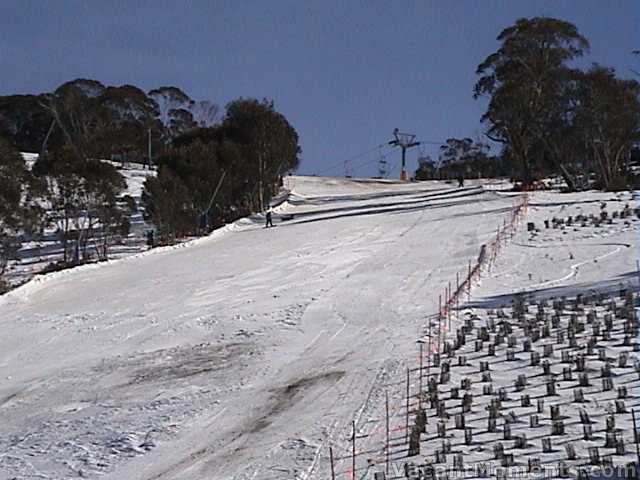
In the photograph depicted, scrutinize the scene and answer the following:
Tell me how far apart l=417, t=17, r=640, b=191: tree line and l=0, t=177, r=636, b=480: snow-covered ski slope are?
14643mm

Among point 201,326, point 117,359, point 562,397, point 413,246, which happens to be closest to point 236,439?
point 562,397

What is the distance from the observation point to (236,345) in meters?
17.6

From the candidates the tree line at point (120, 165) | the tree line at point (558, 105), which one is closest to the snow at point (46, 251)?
the tree line at point (120, 165)

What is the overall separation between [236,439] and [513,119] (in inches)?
1670

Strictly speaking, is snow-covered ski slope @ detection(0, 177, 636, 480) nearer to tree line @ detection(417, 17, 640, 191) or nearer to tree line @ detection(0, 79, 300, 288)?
tree line @ detection(0, 79, 300, 288)

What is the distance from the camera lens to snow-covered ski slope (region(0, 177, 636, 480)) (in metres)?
11.8

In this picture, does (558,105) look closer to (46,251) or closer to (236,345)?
(46,251)

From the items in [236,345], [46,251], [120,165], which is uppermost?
[120,165]

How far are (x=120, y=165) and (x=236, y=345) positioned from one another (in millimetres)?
63545

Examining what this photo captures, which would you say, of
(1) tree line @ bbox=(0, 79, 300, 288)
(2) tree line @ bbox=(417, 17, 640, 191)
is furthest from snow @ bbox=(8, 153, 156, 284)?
(2) tree line @ bbox=(417, 17, 640, 191)

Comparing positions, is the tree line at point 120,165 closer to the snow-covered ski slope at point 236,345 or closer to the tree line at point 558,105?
the snow-covered ski slope at point 236,345

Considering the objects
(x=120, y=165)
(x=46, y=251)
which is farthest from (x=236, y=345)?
(x=120, y=165)

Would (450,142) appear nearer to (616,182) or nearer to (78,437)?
(616,182)

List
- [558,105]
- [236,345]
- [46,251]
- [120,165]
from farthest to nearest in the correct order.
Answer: [120,165] → [558,105] → [46,251] → [236,345]
